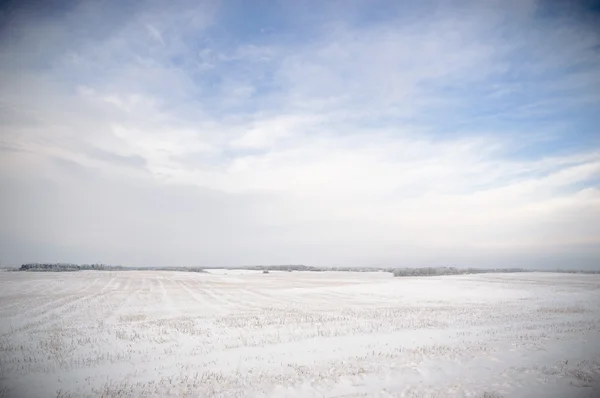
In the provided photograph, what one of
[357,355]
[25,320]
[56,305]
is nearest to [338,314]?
[357,355]

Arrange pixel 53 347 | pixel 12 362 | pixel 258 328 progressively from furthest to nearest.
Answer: pixel 258 328 < pixel 53 347 < pixel 12 362

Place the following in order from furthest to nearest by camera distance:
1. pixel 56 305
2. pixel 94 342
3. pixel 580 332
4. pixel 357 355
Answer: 1. pixel 56 305
2. pixel 580 332
3. pixel 94 342
4. pixel 357 355

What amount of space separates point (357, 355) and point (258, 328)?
7830 millimetres

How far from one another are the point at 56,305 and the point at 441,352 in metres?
30.1

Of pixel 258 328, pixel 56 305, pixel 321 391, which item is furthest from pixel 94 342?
pixel 56 305

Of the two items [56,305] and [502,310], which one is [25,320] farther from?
[502,310]

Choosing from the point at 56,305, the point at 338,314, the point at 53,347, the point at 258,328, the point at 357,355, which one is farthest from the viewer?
the point at 56,305

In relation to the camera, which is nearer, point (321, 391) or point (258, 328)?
point (321, 391)

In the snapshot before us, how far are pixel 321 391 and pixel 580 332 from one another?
53.0ft

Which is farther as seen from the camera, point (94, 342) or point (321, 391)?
point (94, 342)

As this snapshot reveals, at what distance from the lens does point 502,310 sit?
1016 inches

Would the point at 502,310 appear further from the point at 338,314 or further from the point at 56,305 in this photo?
the point at 56,305

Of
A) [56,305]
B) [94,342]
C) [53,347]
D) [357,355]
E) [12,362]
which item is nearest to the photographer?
[12,362]

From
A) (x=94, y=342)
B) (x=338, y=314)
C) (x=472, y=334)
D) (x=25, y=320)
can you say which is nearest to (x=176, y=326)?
(x=94, y=342)
